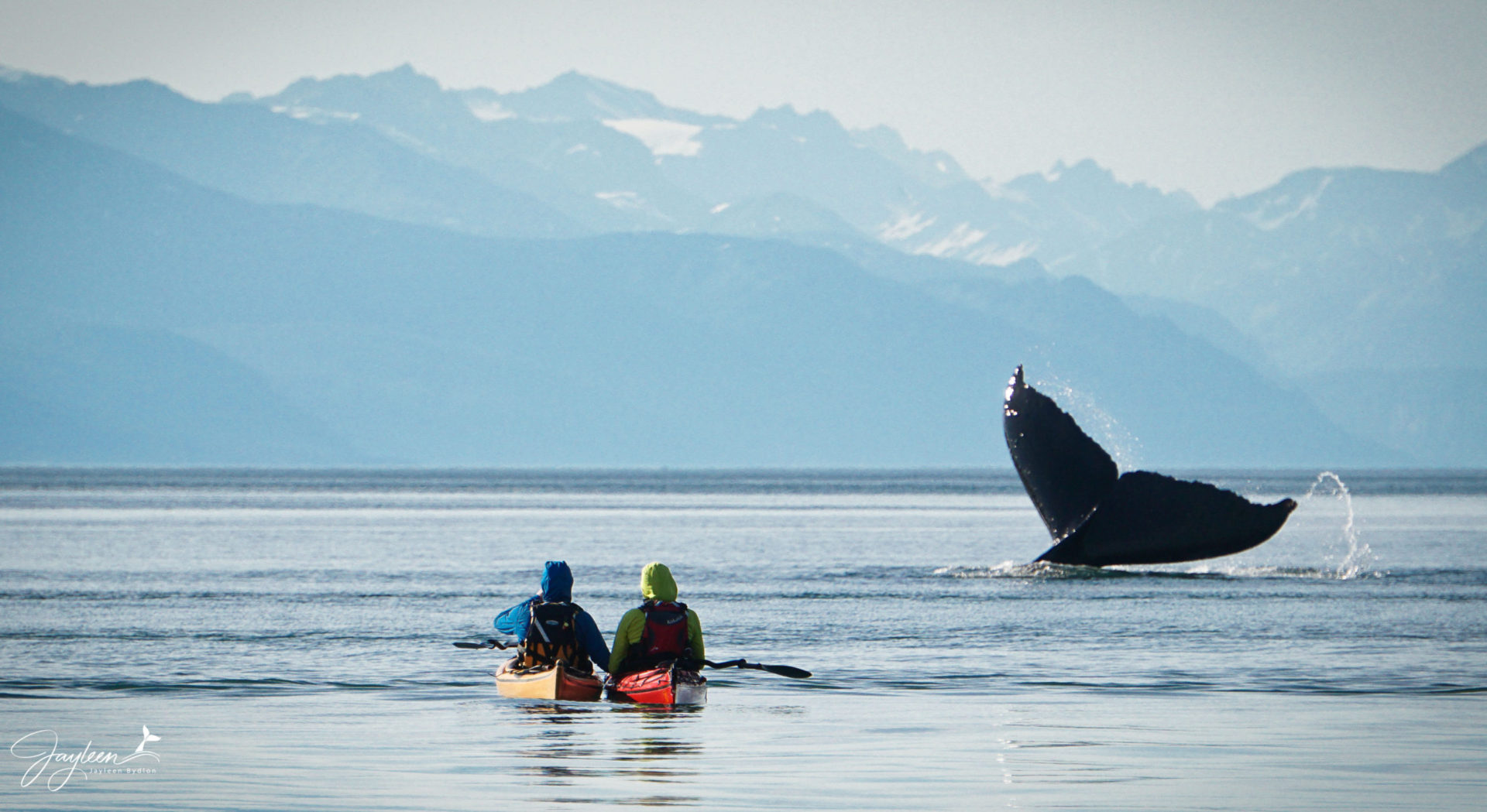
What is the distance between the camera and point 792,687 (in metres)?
28.5

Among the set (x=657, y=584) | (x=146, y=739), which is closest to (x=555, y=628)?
(x=657, y=584)

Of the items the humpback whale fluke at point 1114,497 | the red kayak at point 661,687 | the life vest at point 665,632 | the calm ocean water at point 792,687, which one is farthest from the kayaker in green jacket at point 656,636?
the humpback whale fluke at point 1114,497

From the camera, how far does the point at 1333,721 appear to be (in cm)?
2427

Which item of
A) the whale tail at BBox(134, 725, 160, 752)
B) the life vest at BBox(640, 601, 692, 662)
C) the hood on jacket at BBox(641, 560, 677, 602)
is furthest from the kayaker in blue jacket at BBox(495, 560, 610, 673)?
the whale tail at BBox(134, 725, 160, 752)

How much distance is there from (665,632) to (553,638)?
5.42ft

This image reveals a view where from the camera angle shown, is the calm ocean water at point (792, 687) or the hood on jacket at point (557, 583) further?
the hood on jacket at point (557, 583)

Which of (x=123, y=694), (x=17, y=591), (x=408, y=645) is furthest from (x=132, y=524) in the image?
(x=123, y=694)

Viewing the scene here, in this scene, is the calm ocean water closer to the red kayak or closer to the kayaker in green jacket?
the red kayak

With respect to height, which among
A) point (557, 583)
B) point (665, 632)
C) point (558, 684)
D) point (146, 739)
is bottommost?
point (146, 739)

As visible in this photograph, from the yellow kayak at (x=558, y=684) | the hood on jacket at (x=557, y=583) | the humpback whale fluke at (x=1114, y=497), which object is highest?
the humpback whale fluke at (x=1114, y=497)

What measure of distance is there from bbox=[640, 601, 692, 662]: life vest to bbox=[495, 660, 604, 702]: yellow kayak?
911mm

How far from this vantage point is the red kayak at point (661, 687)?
25.1 meters

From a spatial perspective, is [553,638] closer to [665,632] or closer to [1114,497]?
[665,632]

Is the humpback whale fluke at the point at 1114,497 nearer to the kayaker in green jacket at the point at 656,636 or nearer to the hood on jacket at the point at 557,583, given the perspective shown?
the kayaker in green jacket at the point at 656,636
